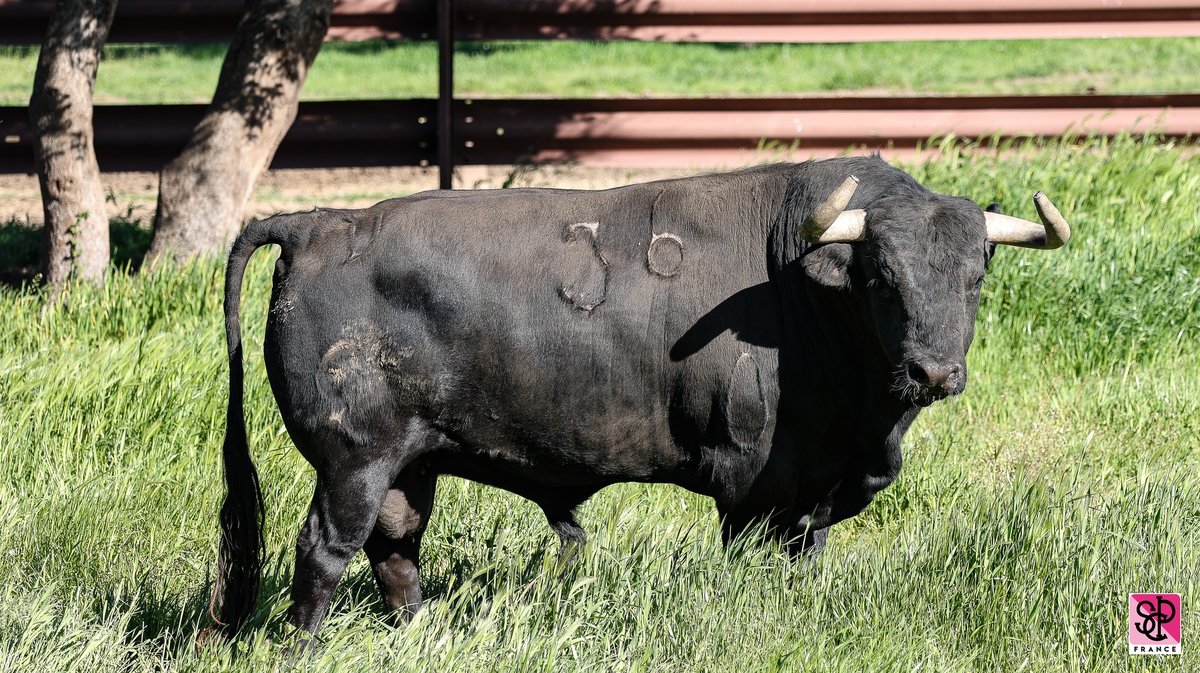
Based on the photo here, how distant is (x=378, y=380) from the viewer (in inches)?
174

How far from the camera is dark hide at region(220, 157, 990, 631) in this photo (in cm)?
443

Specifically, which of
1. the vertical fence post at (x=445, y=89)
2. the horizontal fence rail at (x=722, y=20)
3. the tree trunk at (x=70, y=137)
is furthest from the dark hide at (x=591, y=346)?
the horizontal fence rail at (x=722, y=20)

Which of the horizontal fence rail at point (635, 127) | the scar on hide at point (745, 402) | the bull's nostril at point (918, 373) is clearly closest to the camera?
the bull's nostril at point (918, 373)

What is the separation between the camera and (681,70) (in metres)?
17.8

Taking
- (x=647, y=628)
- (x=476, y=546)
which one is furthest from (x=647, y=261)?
(x=476, y=546)

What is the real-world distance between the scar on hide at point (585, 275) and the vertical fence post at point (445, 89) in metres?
5.30

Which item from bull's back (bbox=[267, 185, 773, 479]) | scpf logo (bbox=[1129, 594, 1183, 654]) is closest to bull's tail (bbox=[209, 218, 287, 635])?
bull's back (bbox=[267, 185, 773, 479])

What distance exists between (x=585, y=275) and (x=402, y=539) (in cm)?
127

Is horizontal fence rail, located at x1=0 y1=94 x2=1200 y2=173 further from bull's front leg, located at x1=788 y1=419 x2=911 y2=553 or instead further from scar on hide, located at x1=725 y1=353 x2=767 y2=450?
scar on hide, located at x1=725 y1=353 x2=767 y2=450

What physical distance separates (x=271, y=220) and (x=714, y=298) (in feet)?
5.31

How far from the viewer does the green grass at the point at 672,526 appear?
4.34m

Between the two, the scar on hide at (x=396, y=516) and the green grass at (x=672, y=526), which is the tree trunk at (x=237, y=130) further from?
the scar on hide at (x=396, y=516)

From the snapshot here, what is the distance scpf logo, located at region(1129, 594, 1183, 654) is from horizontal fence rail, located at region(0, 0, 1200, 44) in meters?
6.42

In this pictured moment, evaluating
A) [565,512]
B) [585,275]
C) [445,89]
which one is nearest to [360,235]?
[585,275]
